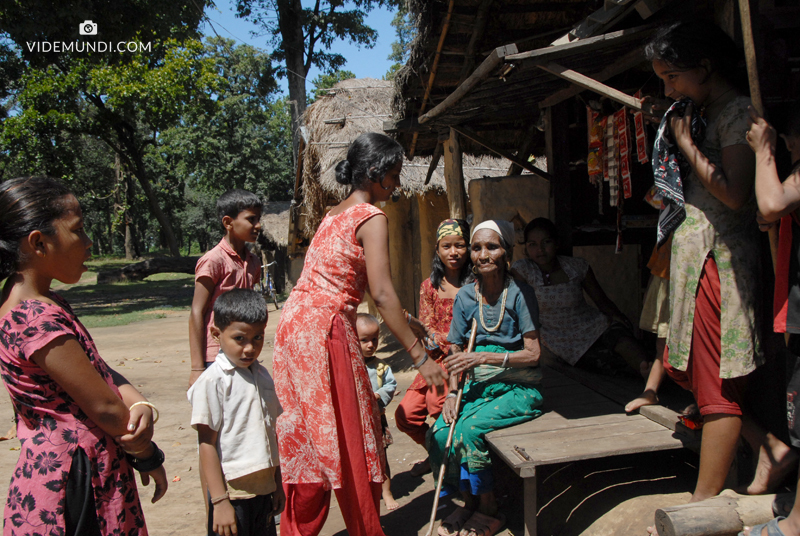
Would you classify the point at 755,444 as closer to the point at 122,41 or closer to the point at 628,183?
the point at 628,183

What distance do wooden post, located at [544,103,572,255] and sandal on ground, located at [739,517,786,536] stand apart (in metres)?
2.62

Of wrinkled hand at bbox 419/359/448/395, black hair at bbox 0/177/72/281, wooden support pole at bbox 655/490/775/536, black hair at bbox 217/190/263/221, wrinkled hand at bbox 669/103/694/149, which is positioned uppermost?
wrinkled hand at bbox 669/103/694/149

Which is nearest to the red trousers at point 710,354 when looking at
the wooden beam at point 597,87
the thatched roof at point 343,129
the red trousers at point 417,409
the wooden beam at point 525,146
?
the wooden beam at point 597,87

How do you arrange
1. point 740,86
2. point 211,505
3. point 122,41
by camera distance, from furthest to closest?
point 122,41, point 740,86, point 211,505

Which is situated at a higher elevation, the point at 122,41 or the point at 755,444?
the point at 122,41

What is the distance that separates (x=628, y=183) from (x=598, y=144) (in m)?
0.56

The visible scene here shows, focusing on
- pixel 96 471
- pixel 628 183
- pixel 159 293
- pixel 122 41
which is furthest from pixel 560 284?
pixel 159 293

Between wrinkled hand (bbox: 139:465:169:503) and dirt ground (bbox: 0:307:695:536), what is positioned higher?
wrinkled hand (bbox: 139:465:169:503)

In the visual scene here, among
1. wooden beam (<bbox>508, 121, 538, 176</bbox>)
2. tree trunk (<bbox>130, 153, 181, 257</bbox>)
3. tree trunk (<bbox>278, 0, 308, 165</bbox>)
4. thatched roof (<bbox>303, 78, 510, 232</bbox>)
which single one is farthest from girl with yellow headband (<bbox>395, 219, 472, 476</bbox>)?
tree trunk (<bbox>130, 153, 181, 257</bbox>)

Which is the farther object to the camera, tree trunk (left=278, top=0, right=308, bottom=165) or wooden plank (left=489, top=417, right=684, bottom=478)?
→ tree trunk (left=278, top=0, right=308, bottom=165)

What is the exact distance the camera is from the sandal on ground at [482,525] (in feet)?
9.74

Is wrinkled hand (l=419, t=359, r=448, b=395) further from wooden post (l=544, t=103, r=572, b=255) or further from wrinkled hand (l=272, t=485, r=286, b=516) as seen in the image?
wooden post (l=544, t=103, r=572, b=255)

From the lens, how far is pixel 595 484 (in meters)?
3.27

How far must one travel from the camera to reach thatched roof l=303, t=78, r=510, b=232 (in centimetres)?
862
